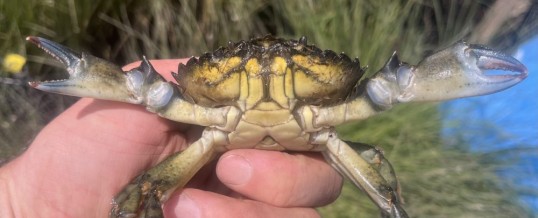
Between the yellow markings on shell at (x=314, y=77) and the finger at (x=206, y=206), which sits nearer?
the yellow markings on shell at (x=314, y=77)

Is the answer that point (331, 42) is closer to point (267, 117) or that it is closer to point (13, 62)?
point (13, 62)

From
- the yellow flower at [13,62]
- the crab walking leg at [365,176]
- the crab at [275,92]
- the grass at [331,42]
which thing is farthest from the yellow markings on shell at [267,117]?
the yellow flower at [13,62]

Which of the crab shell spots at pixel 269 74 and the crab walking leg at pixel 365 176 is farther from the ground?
the crab shell spots at pixel 269 74

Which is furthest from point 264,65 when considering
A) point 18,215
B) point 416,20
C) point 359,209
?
point 416,20

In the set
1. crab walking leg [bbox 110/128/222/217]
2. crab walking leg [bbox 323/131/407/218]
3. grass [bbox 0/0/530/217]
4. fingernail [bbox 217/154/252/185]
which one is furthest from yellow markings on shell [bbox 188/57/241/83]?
grass [bbox 0/0/530/217]

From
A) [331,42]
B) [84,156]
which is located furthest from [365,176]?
[331,42]

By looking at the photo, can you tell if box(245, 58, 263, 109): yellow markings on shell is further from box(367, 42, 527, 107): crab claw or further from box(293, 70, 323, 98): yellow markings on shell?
box(367, 42, 527, 107): crab claw

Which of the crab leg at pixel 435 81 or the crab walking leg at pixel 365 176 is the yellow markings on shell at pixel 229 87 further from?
the crab walking leg at pixel 365 176
